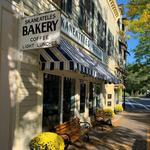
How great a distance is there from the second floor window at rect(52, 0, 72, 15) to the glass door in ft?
8.10

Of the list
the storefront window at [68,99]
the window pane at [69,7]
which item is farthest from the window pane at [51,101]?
the window pane at [69,7]

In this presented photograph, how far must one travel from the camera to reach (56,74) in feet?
38.3

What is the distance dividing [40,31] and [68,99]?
20.4 ft

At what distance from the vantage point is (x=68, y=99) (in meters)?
13.6

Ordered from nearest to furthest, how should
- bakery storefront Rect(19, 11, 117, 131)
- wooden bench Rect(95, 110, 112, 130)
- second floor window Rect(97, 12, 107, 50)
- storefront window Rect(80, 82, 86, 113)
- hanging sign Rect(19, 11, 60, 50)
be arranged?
hanging sign Rect(19, 11, 60, 50), bakery storefront Rect(19, 11, 117, 131), storefront window Rect(80, 82, 86, 113), wooden bench Rect(95, 110, 112, 130), second floor window Rect(97, 12, 107, 50)

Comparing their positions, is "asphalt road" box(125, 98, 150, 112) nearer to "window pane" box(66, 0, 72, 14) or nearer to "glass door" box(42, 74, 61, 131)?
"window pane" box(66, 0, 72, 14)

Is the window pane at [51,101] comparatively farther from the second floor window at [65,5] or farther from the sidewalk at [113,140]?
the second floor window at [65,5]

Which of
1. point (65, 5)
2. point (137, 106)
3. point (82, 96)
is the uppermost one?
point (65, 5)

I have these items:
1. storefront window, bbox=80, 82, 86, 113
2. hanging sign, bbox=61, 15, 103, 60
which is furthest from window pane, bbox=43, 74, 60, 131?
storefront window, bbox=80, 82, 86, 113

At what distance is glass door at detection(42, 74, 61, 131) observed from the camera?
10.8m

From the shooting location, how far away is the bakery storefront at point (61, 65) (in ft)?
25.4

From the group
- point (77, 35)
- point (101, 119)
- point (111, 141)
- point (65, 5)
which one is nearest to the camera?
point (65, 5)

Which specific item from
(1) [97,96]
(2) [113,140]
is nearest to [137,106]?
(1) [97,96]

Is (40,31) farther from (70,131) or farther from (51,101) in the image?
(70,131)
